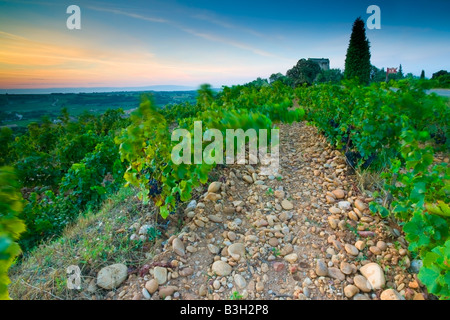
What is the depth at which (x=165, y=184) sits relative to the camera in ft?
8.31

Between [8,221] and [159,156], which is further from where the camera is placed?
[159,156]

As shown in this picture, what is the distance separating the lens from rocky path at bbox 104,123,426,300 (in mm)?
1871

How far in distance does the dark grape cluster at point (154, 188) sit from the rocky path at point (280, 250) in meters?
0.42

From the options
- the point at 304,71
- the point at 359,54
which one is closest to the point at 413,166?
→ the point at 359,54

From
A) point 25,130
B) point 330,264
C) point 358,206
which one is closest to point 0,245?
point 330,264

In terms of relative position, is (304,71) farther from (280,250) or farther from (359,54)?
(280,250)

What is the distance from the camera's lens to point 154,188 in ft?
8.39

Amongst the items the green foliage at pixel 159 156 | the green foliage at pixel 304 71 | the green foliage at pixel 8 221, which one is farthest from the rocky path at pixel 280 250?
the green foliage at pixel 304 71

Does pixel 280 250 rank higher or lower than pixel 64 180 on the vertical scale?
lower

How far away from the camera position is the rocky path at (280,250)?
1871mm

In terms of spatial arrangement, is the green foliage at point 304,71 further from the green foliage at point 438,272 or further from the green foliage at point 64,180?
the green foliage at point 438,272

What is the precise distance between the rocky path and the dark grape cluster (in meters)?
0.42

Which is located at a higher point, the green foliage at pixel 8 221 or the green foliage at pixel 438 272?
the green foliage at pixel 8 221

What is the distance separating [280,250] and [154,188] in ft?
4.82
